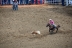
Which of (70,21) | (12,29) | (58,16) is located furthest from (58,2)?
(12,29)

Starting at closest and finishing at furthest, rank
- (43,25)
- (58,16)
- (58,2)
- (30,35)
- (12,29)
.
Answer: (30,35), (12,29), (43,25), (58,16), (58,2)

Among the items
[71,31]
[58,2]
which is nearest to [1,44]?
[71,31]

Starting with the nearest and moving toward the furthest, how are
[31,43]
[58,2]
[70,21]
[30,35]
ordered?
1. [31,43]
2. [30,35]
3. [70,21]
4. [58,2]

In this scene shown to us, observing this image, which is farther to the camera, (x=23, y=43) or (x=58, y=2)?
(x=58, y=2)

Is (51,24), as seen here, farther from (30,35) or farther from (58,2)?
(58,2)

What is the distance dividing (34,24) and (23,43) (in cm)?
617

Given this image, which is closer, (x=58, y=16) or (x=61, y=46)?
(x=61, y=46)

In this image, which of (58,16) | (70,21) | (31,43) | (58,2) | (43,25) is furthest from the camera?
(58,2)

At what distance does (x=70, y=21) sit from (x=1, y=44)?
28.4 ft

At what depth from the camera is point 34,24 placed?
19.6 meters

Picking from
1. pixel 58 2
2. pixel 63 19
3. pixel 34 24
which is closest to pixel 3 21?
pixel 34 24

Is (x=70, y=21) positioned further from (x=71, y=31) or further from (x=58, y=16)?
(x=71, y=31)

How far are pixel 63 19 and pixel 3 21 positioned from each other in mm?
5223

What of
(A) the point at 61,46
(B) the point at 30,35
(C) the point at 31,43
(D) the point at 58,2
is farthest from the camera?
(D) the point at 58,2
